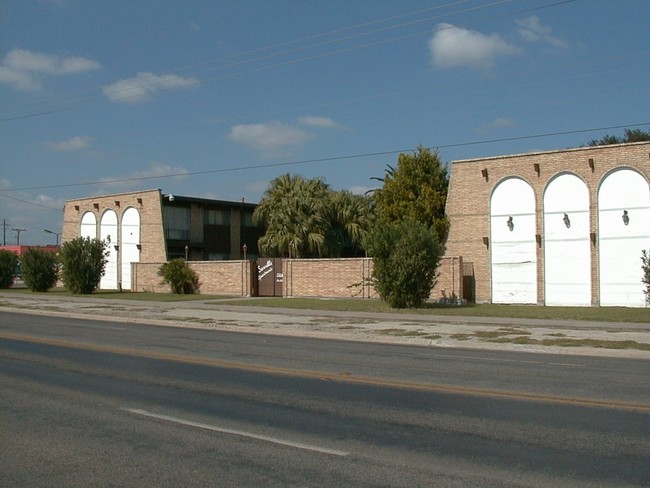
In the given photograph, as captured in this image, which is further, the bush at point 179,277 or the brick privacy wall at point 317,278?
the bush at point 179,277

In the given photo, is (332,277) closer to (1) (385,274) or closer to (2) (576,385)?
(1) (385,274)

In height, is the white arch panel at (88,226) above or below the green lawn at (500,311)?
above

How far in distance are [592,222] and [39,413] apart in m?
29.3

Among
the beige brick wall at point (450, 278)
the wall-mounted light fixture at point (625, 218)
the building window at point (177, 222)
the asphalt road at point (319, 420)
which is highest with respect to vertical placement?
the building window at point (177, 222)

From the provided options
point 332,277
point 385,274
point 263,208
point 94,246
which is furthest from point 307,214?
point 385,274

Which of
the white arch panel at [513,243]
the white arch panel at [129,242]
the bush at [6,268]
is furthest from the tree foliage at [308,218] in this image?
the bush at [6,268]

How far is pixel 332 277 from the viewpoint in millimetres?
39906

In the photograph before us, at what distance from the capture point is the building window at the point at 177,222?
5234cm

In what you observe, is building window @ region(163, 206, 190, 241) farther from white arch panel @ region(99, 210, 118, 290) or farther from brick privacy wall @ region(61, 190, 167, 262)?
white arch panel @ region(99, 210, 118, 290)

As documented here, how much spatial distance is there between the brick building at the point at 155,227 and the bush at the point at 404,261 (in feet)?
71.8

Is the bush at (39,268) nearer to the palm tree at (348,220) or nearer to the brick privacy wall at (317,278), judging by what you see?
the brick privacy wall at (317,278)

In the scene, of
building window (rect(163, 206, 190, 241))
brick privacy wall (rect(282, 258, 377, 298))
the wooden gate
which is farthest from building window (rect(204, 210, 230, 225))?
brick privacy wall (rect(282, 258, 377, 298))

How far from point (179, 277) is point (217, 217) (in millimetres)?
12429

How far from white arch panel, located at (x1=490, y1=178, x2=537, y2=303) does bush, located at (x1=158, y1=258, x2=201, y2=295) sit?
19.6 m
